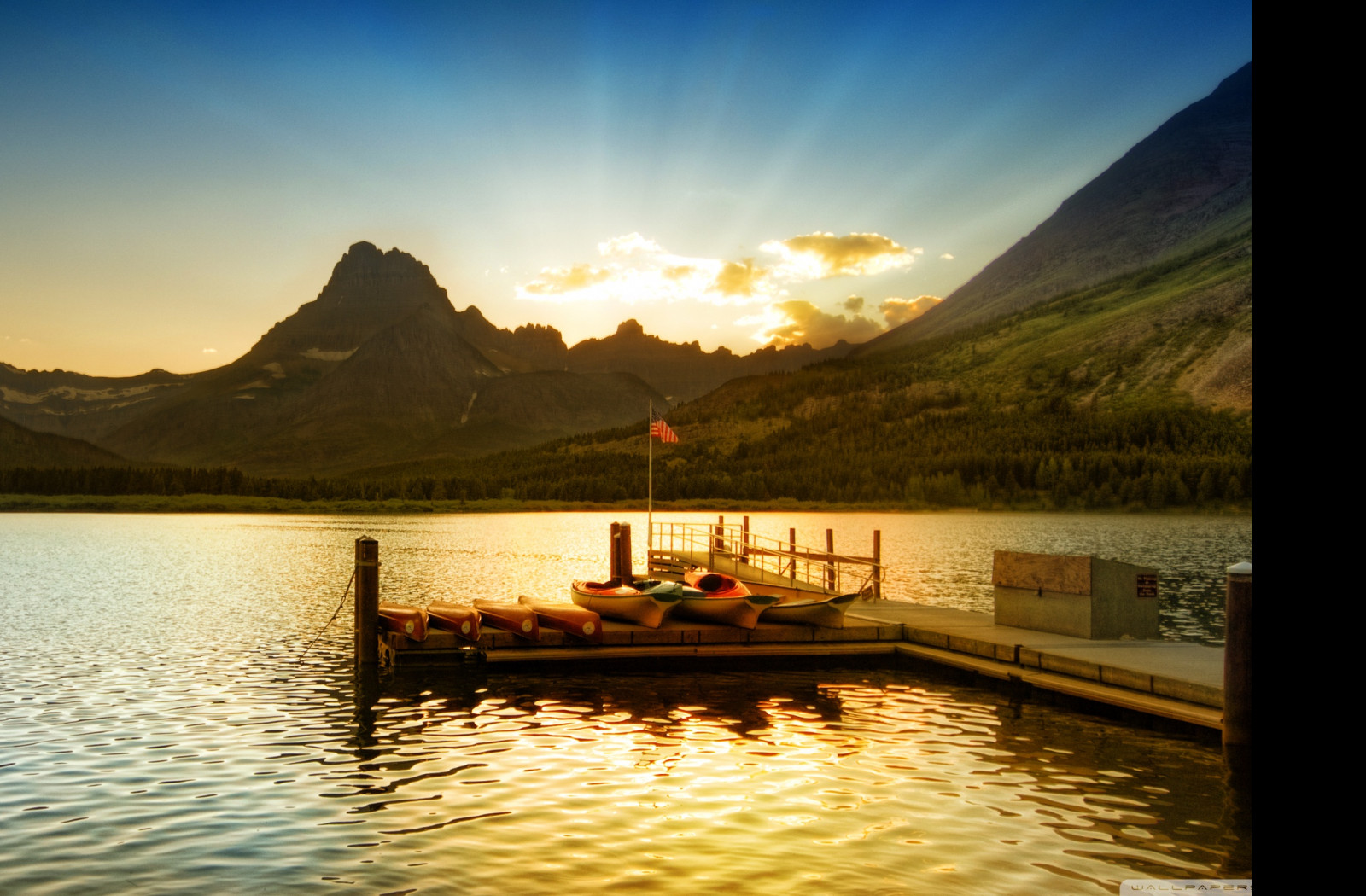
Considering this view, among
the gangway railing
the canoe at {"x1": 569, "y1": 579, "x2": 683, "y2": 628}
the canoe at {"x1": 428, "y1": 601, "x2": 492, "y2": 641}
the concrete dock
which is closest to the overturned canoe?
the canoe at {"x1": 428, "y1": 601, "x2": 492, "y2": 641}

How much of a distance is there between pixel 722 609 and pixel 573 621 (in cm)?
353

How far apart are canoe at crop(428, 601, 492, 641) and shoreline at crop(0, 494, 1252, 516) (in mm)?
156804

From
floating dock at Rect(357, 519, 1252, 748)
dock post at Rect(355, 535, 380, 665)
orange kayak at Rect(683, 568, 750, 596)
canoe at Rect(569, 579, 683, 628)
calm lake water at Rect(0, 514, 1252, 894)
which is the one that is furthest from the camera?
orange kayak at Rect(683, 568, 750, 596)


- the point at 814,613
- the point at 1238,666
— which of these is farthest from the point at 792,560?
the point at 1238,666

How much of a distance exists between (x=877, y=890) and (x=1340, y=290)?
29.9ft

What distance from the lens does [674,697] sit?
20547 millimetres

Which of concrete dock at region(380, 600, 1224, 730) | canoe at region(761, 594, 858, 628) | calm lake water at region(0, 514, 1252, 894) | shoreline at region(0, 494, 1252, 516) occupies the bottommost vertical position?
shoreline at region(0, 494, 1252, 516)

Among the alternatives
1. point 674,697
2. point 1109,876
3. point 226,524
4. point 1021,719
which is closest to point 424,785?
point 674,697

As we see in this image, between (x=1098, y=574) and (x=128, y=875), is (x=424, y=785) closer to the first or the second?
(x=128, y=875)

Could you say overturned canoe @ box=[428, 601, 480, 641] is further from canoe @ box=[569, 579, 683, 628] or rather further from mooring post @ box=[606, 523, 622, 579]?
mooring post @ box=[606, 523, 622, 579]

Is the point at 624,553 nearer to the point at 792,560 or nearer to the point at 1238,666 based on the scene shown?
the point at 792,560

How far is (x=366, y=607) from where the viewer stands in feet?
75.9

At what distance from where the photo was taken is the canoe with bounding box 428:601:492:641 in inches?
911

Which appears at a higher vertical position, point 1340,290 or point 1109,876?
point 1340,290
